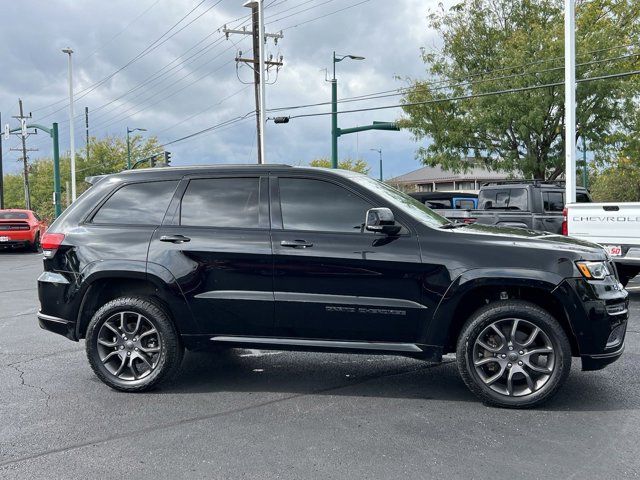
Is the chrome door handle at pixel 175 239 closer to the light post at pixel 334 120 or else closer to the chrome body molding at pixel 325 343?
the chrome body molding at pixel 325 343

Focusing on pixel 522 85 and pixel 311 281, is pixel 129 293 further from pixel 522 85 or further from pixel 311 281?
pixel 522 85

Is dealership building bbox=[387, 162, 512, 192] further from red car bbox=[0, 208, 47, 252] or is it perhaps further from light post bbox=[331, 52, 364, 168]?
red car bbox=[0, 208, 47, 252]

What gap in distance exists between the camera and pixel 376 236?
15.4 ft

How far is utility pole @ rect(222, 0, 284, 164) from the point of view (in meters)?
24.7

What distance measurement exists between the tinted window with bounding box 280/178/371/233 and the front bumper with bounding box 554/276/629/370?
1.60m

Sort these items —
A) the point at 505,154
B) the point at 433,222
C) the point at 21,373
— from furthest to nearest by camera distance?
1. the point at 505,154
2. the point at 21,373
3. the point at 433,222

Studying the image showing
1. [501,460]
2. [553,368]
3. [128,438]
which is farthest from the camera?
[553,368]

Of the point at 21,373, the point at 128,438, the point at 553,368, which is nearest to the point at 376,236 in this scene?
the point at 553,368

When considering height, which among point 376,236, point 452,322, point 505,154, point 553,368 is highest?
point 505,154

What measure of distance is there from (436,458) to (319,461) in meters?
0.70

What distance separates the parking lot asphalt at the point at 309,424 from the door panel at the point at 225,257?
673mm

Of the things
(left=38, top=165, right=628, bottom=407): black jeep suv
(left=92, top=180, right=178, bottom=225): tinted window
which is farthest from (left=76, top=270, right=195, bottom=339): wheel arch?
(left=92, top=180, right=178, bottom=225): tinted window

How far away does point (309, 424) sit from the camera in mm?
4270

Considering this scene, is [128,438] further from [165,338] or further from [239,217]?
[239,217]
